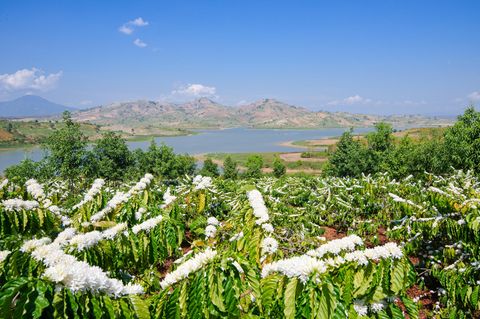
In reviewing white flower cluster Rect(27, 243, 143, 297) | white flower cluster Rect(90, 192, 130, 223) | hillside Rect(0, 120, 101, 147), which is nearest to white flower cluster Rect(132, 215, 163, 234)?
white flower cluster Rect(90, 192, 130, 223)

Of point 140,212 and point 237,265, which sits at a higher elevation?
point 237,265

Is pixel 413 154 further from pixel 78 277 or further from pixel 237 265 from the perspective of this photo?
pixel 78 277

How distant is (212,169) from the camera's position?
2404 inches

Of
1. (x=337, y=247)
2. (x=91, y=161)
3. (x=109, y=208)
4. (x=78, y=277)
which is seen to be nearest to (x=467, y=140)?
(x=337, y=247)

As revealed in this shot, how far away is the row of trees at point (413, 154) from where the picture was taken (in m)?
28.7

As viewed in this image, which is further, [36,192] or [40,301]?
[36,192]

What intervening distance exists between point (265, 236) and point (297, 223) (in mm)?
4085

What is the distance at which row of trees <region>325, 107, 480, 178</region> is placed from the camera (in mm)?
28748

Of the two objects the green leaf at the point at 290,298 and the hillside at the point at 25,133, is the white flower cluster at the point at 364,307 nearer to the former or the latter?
the green leaf at the point at 290,298

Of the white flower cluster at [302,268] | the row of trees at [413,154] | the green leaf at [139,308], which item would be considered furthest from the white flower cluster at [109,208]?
the row of trees at [413,154]

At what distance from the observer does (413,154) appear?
40.7 metres

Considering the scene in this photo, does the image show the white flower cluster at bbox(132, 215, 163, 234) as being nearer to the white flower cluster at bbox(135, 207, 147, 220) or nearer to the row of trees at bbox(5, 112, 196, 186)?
the white flower cluster at bbox(135, 207, 147, 220)

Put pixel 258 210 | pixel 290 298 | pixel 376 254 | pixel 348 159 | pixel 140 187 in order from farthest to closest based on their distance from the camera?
pixel 348 159
pixel 140 187
pixel 258 210
pixel 376 254
pixel 290 298

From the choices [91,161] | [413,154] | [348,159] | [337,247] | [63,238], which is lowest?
[348,159]
